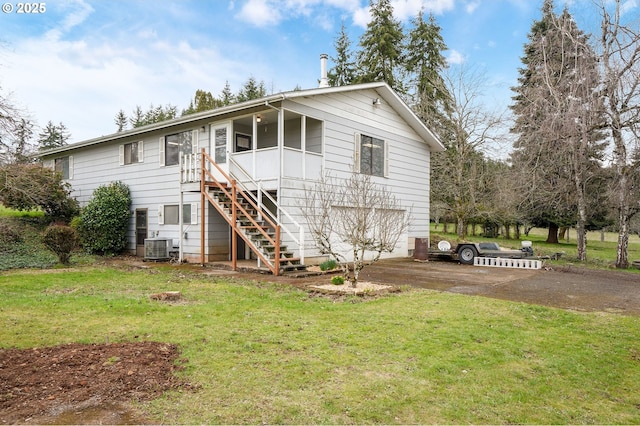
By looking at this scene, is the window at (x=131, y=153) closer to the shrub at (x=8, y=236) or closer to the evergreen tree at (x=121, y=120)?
the shrub at (x=8, y=236)

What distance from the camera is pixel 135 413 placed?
3.12m

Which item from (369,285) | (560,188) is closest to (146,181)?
(369,285)

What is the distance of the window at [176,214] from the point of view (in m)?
14.3

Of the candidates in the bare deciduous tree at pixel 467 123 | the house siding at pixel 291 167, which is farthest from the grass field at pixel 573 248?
the house siding at pixel 291 167

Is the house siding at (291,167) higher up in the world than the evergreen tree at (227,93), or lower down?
lower down

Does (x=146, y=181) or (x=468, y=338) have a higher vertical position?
(x=146, y=181)

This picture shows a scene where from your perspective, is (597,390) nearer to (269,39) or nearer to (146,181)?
(146,181)

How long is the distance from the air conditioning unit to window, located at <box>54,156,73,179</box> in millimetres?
8090

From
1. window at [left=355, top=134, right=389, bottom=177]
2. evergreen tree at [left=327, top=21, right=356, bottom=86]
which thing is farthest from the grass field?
evergreen tree at [left=327, top=21, right=356, bottom=86]

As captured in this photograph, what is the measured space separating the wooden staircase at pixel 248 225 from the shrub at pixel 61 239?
3.71 metres

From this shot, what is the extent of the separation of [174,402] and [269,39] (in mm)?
18454

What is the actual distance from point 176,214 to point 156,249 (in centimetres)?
147

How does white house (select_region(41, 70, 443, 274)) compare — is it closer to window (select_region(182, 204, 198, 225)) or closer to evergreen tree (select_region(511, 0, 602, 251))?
window (select_region(182, 204, 198, 225))

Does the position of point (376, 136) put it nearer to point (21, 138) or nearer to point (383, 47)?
point (21, 138)
